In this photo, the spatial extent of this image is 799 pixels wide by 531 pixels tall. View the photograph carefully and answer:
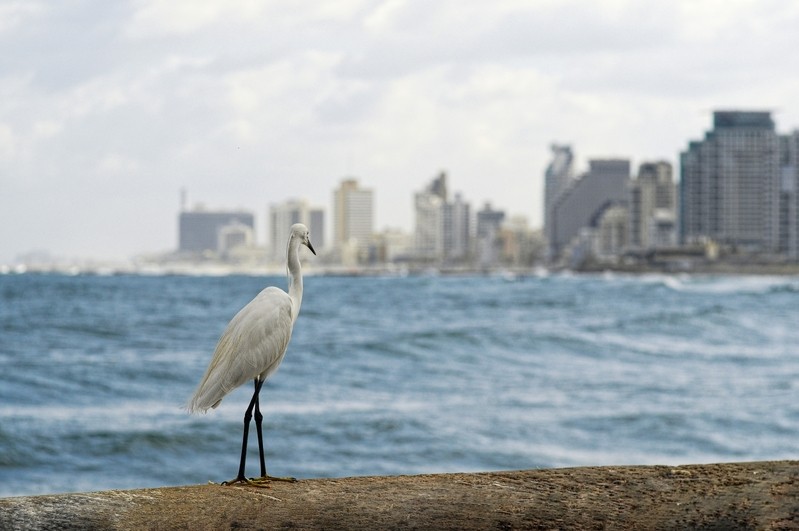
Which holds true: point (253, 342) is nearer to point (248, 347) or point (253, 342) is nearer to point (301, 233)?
point (248, 347)

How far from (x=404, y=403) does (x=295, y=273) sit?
11218 mm

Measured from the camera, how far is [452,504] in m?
3.90

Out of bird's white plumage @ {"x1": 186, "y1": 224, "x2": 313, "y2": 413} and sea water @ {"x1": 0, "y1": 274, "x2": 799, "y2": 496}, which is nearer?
bird's white plumage @ {"x1": 186, "y1": 224, "x2": 313, "y2": 413}

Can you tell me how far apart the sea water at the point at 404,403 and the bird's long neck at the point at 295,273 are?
6.17 meters

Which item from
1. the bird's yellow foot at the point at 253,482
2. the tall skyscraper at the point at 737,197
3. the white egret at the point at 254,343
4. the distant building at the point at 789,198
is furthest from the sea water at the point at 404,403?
the tall skyscraper at the point at 737,197

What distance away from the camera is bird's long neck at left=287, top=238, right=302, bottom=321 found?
5.09 meters

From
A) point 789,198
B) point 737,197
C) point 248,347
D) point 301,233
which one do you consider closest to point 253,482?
point 248,347

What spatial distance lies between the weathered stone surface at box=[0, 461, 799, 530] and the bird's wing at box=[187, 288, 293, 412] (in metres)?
0.70

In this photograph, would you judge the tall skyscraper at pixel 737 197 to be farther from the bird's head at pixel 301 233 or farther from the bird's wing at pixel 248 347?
the bird's wing at pixel 248 347

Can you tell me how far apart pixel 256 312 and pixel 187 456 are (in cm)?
765

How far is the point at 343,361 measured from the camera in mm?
22516

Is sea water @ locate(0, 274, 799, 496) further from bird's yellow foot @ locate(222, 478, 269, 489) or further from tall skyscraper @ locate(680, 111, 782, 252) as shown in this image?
tall skyscraper @ locate(680, 111, 782, 252)

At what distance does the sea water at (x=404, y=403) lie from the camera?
12102mm

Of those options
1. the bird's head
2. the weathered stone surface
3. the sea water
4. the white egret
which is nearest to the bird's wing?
the white egret
